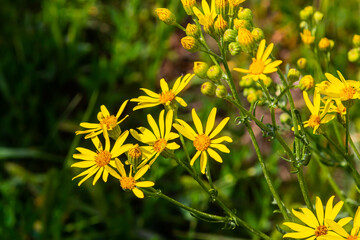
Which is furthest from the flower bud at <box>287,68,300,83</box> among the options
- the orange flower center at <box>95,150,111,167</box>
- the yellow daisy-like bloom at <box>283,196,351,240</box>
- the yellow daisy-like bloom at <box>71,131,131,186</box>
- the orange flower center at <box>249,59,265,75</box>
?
the orange flower center at <box>95,150,111,167</box>

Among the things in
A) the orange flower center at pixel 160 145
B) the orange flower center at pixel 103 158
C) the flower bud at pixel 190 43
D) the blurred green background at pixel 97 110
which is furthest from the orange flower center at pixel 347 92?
the blurred green background at pixel 97 110

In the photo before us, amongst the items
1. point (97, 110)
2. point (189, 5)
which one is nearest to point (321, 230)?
point (189, 5)

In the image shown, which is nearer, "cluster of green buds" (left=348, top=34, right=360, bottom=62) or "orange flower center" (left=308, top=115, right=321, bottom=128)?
"orange flower center" (left=308, top=115, right=321, bottom=128)

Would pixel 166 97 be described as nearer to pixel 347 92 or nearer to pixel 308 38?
pixel 347 92

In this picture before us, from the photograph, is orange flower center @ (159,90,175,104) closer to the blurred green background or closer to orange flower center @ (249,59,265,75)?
orange flower center @ (249,59,265,75)

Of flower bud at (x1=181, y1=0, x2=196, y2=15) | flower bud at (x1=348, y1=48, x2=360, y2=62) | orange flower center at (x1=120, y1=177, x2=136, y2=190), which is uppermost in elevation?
flower bud at (x1=348, y1=48, x2=360, y2=62)

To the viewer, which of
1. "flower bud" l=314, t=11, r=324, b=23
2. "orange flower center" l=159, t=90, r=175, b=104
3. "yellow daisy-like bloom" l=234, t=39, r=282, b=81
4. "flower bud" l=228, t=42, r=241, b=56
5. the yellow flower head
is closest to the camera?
"yellow daisy-like bloom" l=234, t=39, r=282, b=81

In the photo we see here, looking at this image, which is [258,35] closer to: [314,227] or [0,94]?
[314,227]
